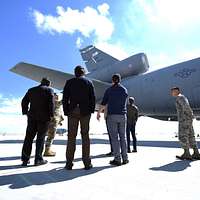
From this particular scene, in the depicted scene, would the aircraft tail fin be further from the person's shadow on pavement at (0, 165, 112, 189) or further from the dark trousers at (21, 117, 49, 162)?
the person's shadow on pavement at (0, 165, 112, 189)

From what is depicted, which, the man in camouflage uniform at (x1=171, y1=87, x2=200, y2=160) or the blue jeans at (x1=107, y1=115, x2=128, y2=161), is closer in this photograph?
the blue jeans at (x1=107, y1=115, x2=128, y2=161)

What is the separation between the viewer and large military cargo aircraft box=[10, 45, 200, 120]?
15031mm

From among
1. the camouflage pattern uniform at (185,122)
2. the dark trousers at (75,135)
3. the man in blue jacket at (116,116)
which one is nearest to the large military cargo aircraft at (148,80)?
the camouflage pattern uniform at (185,122)

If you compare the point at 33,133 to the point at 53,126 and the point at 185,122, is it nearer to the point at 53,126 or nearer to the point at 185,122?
the point at 53,126

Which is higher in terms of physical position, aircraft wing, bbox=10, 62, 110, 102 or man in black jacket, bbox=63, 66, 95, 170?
aircraft wing, bbox=10, 62, 110, 102

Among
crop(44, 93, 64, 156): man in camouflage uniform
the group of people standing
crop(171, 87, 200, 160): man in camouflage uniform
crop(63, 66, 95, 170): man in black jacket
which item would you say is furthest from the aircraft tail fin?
crop(63, 66, 95, 170): man in black jacket

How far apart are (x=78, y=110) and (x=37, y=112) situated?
1093 millimetres

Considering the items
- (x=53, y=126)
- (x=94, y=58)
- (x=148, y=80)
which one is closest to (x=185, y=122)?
(x=53, y=126)

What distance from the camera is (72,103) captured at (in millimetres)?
5316

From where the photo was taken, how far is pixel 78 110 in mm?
5297

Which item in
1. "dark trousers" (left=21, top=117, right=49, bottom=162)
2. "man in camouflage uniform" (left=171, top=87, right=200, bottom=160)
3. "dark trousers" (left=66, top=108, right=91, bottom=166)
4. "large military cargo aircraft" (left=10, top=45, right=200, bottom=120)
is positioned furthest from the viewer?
"large military cargo aircraft" (left=10, top=45, right=200, bottom=120)

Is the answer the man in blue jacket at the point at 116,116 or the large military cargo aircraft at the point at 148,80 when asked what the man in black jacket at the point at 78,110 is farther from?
the large military cargo aircraft at the point at 148,80

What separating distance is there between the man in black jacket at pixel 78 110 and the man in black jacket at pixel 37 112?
0.81 meters

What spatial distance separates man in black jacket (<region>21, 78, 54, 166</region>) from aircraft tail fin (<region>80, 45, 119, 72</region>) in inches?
672
